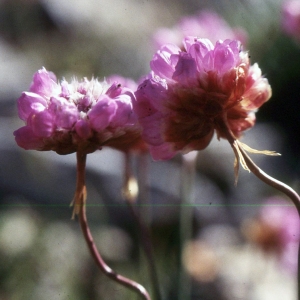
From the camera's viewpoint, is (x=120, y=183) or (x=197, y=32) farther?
(x=120, y=183)

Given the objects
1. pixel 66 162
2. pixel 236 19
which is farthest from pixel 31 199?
pixel 236 19

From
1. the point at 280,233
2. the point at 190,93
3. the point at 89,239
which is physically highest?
the point at 190,93

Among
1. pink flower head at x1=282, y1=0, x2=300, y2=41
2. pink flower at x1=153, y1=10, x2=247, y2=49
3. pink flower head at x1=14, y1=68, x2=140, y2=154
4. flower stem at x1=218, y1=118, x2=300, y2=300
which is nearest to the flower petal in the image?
pink flower head at x1=14, y1=68, x2=140, y2=154

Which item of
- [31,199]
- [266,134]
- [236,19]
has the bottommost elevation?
[31,199]

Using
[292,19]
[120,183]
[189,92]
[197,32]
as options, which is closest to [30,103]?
[189,92]

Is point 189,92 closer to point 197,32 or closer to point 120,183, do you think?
point 197,32

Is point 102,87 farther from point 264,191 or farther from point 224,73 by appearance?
point 264,191

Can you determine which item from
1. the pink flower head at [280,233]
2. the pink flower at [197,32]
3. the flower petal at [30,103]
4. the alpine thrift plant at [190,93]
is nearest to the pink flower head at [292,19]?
the pink flower at [197,32]
